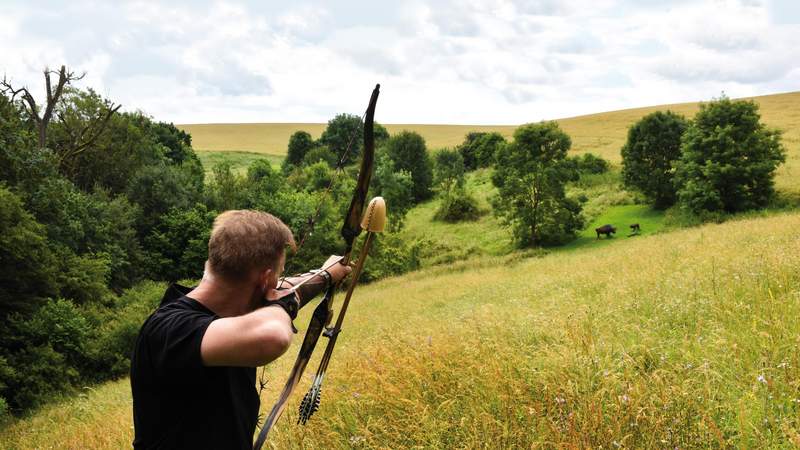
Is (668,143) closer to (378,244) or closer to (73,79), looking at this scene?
(378,244)

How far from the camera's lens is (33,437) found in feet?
31.6

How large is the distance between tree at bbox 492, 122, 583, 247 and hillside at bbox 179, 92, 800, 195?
43.8 feet

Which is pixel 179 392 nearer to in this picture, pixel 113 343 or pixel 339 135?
pixel 113 343

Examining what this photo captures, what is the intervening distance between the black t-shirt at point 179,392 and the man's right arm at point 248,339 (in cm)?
12

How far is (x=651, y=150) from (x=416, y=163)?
26.6 metres

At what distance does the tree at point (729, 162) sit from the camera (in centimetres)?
3081

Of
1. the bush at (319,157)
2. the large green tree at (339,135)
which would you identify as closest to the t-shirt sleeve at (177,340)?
the bush at (319,157)

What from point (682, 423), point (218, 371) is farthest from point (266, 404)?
point (682, 423)

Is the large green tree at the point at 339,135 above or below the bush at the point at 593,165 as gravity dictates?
above

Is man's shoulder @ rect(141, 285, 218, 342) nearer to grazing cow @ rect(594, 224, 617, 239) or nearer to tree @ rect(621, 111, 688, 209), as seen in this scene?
grazing cow @ rect(594, 224, 617, 239)

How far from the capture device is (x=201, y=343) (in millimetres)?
1789

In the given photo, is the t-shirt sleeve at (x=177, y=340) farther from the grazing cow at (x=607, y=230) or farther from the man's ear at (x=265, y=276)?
the grazing cow at (x=607, y=230)

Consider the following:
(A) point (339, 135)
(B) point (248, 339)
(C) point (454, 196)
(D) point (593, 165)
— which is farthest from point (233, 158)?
(B) point (248, 339)

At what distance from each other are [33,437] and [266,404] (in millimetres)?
7310
